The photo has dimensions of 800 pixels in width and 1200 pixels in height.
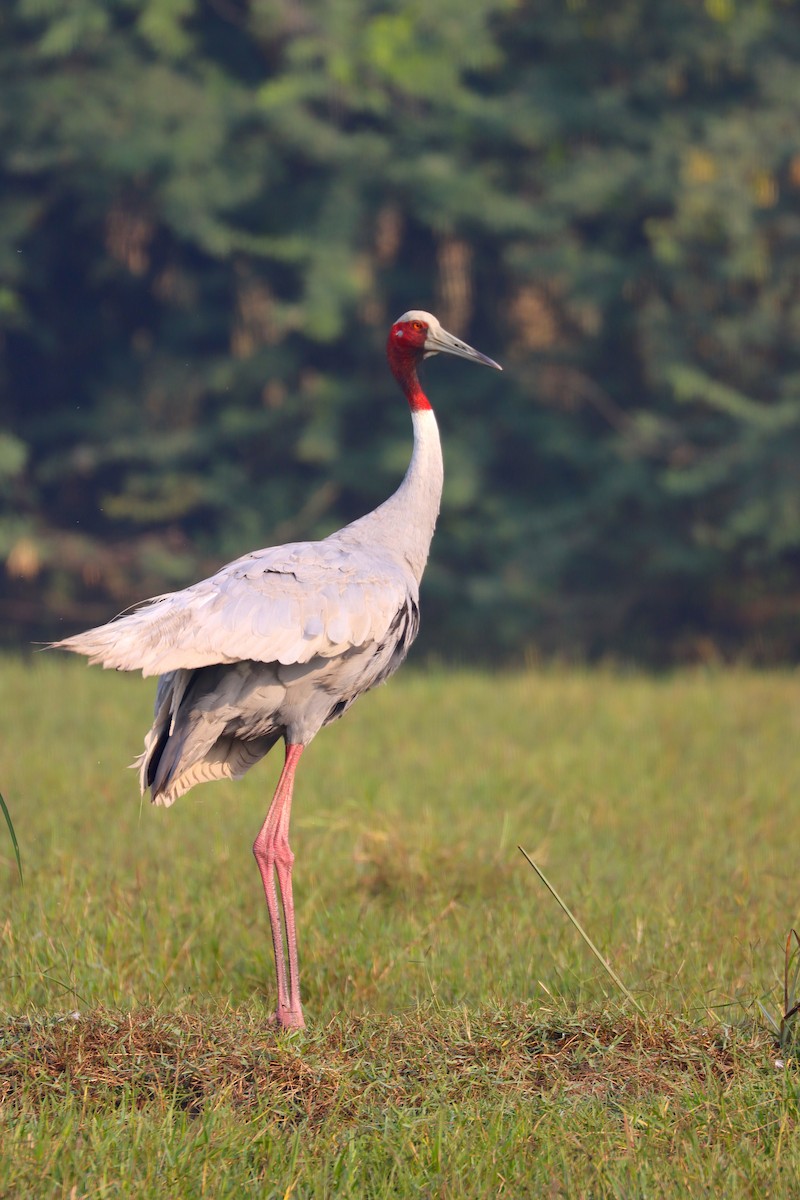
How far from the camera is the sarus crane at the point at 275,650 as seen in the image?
157 inches

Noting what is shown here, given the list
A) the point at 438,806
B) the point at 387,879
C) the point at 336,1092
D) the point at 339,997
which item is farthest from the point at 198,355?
the point at 336,1092

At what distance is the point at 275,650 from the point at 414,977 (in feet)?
3.41

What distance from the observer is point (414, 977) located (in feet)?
14.3

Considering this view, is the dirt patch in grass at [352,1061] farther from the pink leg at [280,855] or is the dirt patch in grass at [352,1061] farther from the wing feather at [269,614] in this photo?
the wing feather at [269,614]

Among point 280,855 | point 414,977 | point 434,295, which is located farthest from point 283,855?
point 434,295

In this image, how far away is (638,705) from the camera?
30.7 ft

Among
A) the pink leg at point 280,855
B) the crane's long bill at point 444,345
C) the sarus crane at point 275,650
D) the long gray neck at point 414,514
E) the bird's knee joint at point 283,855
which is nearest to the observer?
the sarus crane at point 275,650

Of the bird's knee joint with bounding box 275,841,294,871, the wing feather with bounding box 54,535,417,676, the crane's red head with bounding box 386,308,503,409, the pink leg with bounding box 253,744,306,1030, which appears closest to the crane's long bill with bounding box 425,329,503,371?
the crane's red head with bounding box 386,308,503,409

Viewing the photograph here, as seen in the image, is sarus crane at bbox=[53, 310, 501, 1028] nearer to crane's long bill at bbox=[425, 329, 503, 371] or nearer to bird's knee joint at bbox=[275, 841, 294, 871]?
bird's knee joint at bbox=[275, 841, 294, 871]

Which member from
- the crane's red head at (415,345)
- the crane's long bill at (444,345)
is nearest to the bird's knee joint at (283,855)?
the crane's red head at (415,345)

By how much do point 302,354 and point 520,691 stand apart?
18.4 ft

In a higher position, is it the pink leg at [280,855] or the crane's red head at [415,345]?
the crane's red head at [415,345]

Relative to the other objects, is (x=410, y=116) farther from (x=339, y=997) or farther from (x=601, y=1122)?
(x=601, y=1122)

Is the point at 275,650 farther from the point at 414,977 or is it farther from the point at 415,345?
the point at 415,345
